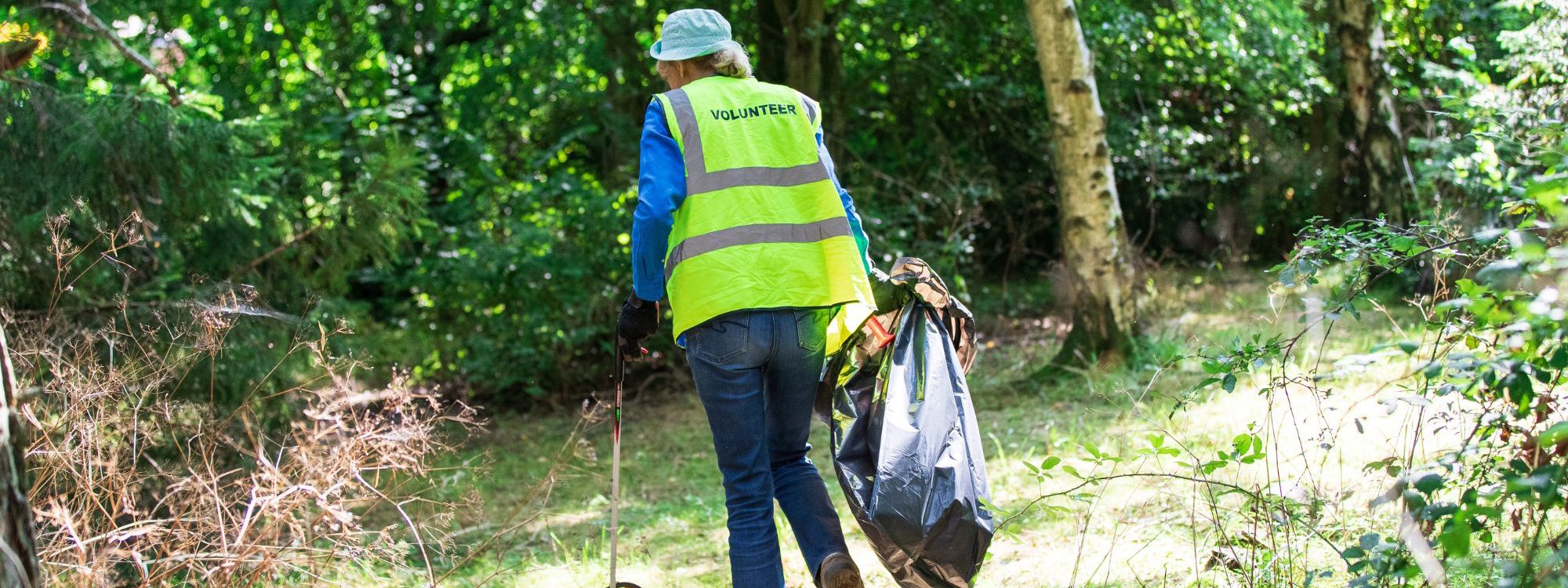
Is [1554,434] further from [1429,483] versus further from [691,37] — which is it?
[691,37]

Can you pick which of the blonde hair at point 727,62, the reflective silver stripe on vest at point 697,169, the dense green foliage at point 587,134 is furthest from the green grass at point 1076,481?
the blonde hair at point 727,62

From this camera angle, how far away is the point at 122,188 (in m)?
4.79

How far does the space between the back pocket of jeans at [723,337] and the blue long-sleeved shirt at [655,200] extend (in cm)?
16

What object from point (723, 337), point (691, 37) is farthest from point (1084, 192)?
point (723, 337)

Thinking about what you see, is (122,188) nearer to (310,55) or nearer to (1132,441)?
(1132,441)

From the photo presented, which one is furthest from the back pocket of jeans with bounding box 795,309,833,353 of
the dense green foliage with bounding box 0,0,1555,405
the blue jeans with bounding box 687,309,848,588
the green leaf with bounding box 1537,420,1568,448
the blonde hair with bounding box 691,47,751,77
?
the dense green foliage with bounding box 0,0,1555,405

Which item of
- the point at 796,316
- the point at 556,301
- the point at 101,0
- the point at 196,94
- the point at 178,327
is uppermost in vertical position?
the point at 101,0

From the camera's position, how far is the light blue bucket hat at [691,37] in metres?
2.95

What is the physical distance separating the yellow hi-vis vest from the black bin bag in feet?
0.55

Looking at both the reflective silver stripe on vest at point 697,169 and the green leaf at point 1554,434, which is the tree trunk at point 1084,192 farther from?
the green leaf at point 1554,434

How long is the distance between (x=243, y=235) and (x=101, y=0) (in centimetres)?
185

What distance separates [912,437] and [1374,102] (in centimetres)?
734

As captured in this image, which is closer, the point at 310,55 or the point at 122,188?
the point at 122,188

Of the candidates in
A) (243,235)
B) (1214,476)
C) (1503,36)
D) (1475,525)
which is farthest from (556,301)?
(1475,525)
